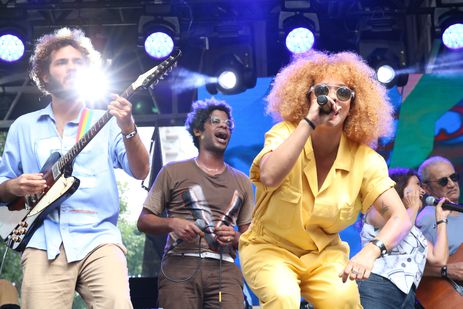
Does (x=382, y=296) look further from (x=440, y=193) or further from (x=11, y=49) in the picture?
(x=11, y=49)

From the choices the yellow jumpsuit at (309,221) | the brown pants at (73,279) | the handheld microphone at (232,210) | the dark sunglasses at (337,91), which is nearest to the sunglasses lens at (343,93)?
the dark sunglasses at (337,91)

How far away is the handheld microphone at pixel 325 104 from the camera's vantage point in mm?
3766

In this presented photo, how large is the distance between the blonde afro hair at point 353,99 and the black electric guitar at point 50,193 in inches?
33.6

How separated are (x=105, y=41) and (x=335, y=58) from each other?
503 centimetres

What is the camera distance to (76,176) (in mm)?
4562

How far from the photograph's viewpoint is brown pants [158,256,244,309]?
5.54 m

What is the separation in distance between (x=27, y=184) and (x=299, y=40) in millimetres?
4467

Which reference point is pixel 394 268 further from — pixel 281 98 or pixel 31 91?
pixel 31 91

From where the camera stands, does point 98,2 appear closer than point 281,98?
No

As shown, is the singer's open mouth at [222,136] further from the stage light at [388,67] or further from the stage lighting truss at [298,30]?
the stage light at [388,67]

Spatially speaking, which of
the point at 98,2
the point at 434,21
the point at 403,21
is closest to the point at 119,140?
the point at 98,2

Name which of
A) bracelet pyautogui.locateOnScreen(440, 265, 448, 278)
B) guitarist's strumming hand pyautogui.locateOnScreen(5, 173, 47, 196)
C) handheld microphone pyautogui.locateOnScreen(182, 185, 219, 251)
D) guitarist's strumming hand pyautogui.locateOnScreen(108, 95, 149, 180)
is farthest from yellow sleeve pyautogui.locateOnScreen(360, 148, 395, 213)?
bracelet pyautogui.locateOnScreen(440, 265, 448, 278)

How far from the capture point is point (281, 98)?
4.18 metres

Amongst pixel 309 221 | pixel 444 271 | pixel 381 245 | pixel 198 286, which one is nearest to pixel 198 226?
pixel 198 286
